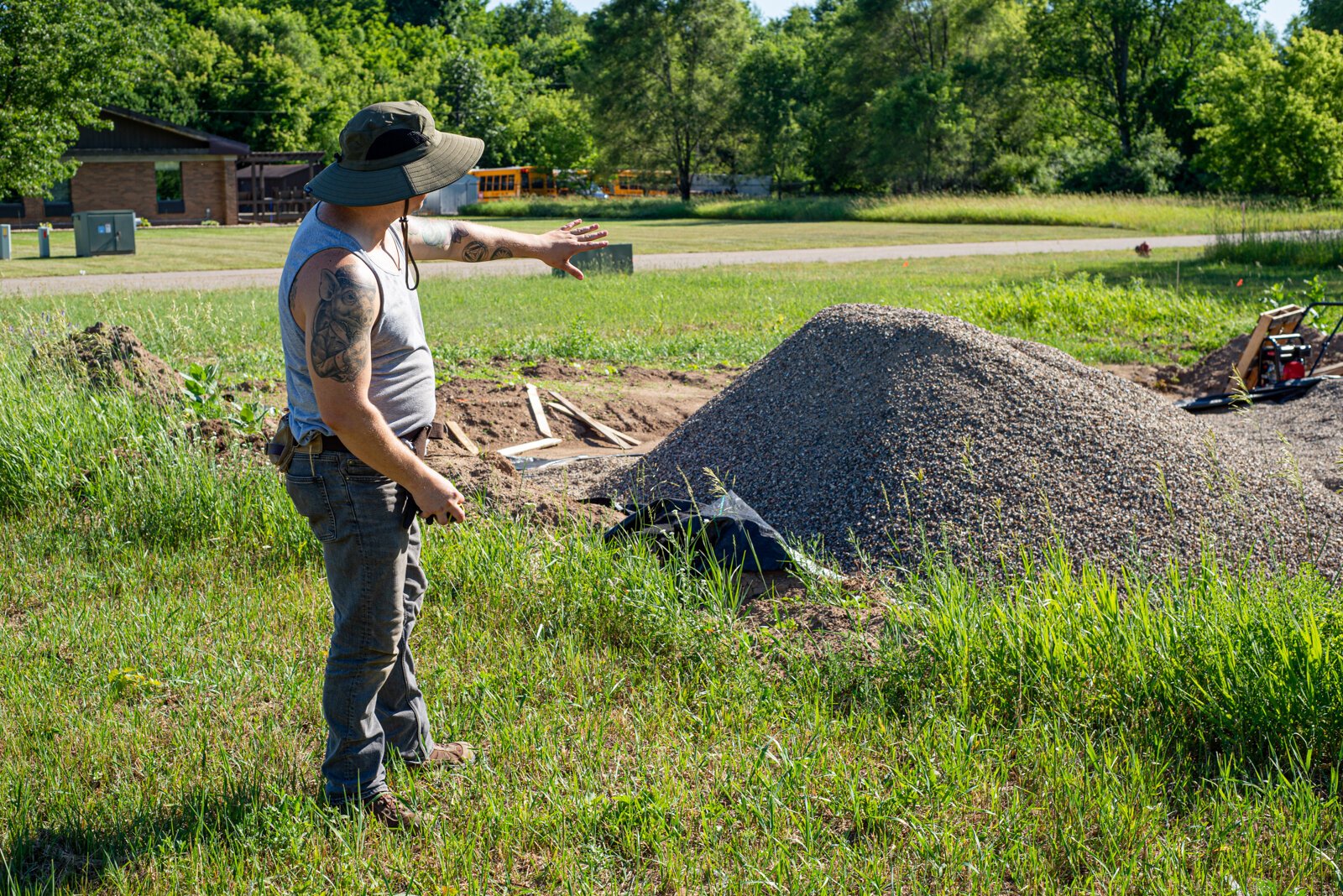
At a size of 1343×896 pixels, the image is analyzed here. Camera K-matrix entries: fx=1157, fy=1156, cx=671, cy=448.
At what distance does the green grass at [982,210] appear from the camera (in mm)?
31250

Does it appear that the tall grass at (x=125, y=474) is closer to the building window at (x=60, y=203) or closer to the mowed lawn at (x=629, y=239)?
the mowed lawn at (x=629, y=239)

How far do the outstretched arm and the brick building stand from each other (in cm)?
4385

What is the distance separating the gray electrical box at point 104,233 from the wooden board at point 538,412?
20859mm

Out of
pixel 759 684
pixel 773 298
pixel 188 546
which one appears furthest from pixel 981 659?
pixel 773 298

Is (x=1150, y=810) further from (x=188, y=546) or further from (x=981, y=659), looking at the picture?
(x=188, y=546)

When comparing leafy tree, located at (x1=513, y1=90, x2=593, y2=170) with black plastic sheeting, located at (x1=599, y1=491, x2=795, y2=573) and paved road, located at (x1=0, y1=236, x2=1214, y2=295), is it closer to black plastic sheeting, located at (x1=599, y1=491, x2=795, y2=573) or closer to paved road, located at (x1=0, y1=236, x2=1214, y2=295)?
paved road, located at (x1=0, y1=236, x2=1214, y2=295)

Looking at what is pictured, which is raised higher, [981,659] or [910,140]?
[910,140]

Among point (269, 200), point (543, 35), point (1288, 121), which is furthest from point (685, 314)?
point (543, 35)

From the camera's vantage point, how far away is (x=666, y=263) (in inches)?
905

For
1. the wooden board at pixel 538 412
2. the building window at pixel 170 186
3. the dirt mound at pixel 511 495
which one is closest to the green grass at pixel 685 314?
the wooden board at pixel 538 412

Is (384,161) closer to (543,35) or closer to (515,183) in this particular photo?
(515,183)

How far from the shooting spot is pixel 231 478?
5402 mm

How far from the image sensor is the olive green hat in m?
2.68

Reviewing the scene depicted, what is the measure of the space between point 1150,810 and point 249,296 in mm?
14828
